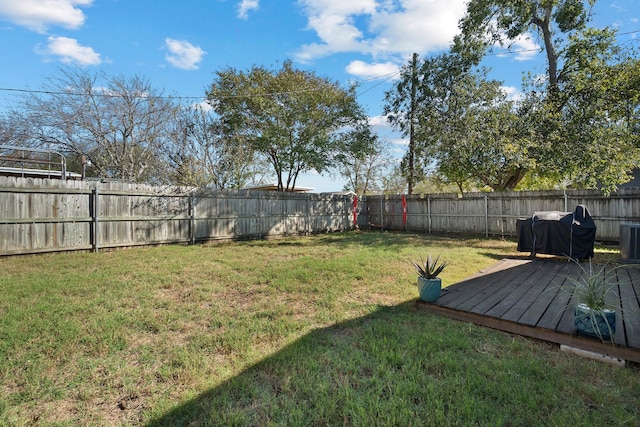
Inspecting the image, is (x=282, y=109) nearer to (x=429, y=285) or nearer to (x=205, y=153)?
(x=205, y=153)

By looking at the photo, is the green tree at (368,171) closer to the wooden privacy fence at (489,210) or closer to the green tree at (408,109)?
the green tree at (408,109)

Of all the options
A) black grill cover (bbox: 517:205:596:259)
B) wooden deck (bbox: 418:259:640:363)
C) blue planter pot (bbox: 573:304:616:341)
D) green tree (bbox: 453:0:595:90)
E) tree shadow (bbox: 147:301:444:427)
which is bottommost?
tree shadow (bbox: 147:301:444:427)

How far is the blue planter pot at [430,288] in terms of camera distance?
3.48m

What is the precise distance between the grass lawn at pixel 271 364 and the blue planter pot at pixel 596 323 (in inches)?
10.3

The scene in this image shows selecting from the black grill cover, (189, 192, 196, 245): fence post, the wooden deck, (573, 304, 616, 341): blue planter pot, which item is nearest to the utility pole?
the black grill cover

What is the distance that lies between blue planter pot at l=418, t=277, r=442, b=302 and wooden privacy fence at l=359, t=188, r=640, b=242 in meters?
7.75

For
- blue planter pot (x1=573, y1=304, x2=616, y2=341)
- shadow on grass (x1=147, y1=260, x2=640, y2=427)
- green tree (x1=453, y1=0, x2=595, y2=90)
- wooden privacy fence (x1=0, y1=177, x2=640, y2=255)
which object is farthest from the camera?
green tree (x1=453, y1=0, x2=595, y2=90)

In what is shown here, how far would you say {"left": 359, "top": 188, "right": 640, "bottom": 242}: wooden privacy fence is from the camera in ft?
26.5

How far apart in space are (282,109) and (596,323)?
11961 millimetres

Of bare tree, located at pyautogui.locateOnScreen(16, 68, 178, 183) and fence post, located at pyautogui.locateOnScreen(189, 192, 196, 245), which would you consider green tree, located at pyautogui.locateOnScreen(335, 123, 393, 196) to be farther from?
fence post, located at pyautogui.locateOnScreen(189, 192, 196, 245)

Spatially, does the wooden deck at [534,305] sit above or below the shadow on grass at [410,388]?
above

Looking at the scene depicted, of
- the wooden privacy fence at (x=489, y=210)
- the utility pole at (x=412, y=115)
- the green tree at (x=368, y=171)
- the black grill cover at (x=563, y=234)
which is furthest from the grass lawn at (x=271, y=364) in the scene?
the green tree at (x=368, y=171)

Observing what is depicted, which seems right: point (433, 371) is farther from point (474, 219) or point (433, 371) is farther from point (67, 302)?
point (474, 219)

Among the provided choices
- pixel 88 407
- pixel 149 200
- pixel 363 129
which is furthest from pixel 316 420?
pixel 363 129
